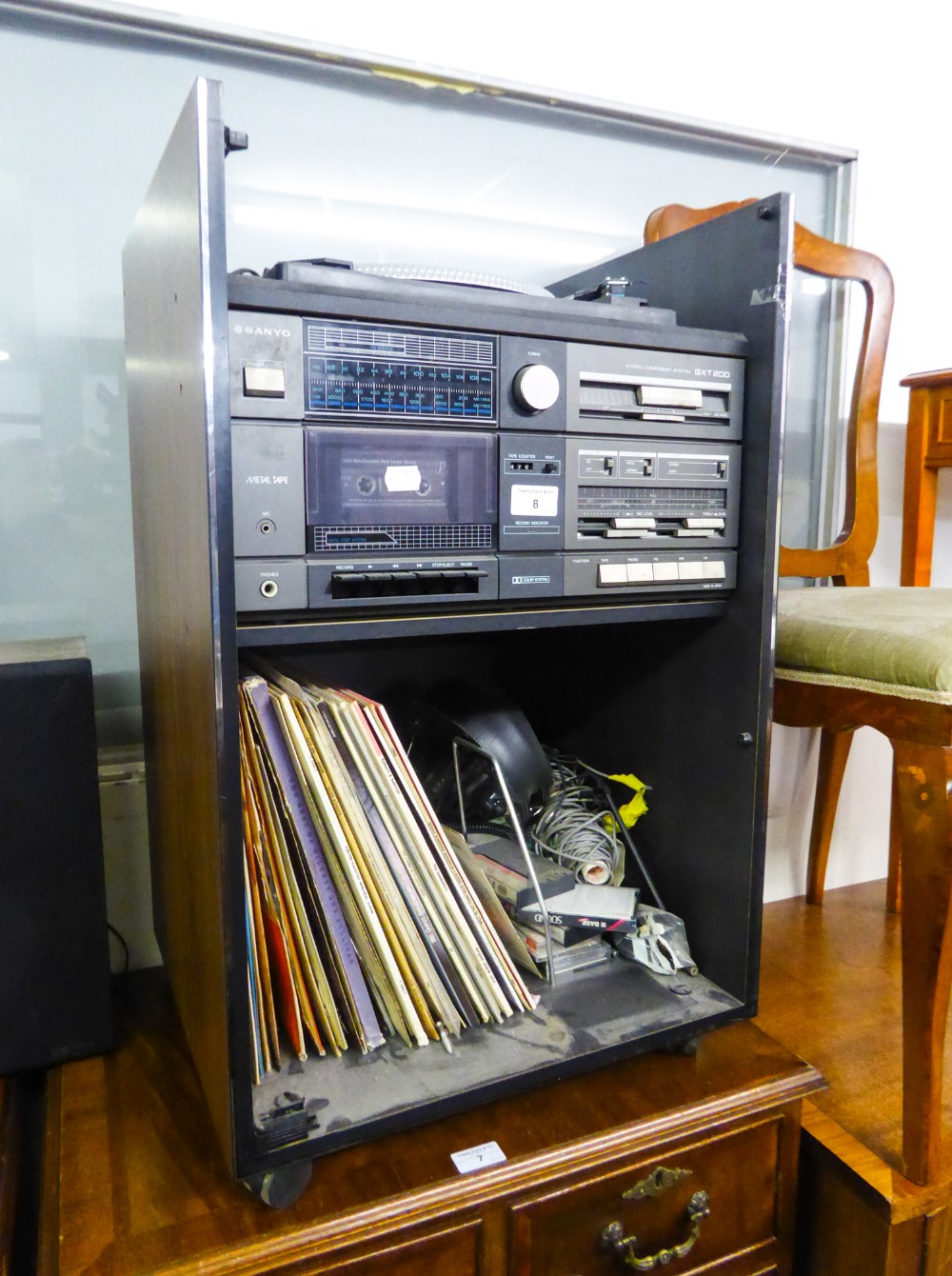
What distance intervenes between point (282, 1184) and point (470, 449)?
57 cm

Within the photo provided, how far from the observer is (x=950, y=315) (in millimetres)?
1487

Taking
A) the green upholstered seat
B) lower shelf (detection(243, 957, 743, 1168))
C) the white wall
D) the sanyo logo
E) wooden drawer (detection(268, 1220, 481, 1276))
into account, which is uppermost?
the white wall

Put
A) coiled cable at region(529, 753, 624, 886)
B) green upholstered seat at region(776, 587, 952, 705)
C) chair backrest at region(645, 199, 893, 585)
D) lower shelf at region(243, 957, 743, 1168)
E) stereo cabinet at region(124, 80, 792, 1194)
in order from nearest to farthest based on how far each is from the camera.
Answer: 1. stereo cabinet at region(124, 80, 792, 1194)
2. lower shelf at region(243, 957, 743, 1168)
3. green upholstered seat at region(776, 587, 952, 705)
4. coiled cable at region(529, 753, 624, 886)
5. chair backrest at region(645, 199, 893, 585)

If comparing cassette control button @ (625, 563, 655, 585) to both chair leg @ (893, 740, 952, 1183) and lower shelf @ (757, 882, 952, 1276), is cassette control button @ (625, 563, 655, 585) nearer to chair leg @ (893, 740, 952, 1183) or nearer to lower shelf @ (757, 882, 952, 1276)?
chair leg @ (893, 740, 952, 1183)

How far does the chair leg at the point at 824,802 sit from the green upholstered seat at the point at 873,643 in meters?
0.35

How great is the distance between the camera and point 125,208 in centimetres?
101

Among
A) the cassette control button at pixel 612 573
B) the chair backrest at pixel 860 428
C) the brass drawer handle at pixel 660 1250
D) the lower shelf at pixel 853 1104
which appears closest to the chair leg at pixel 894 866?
the lower shelf at pixel 853 1104

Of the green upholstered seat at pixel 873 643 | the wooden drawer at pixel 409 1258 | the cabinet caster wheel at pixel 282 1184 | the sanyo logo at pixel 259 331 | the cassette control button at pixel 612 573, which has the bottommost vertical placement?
the wooden drawer at pixel 409 1258

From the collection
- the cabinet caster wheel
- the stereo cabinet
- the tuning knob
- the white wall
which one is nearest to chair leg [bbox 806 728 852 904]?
the white wall

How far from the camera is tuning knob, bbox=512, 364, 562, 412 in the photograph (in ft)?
2.26

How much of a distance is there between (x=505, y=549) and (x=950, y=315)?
3.92ft

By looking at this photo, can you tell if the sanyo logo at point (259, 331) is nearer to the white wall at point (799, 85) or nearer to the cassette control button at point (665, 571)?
the cassette control button at point (665, 571)

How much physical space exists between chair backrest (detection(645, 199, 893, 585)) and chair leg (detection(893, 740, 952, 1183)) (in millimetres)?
545

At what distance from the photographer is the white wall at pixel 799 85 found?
43.8 inches
